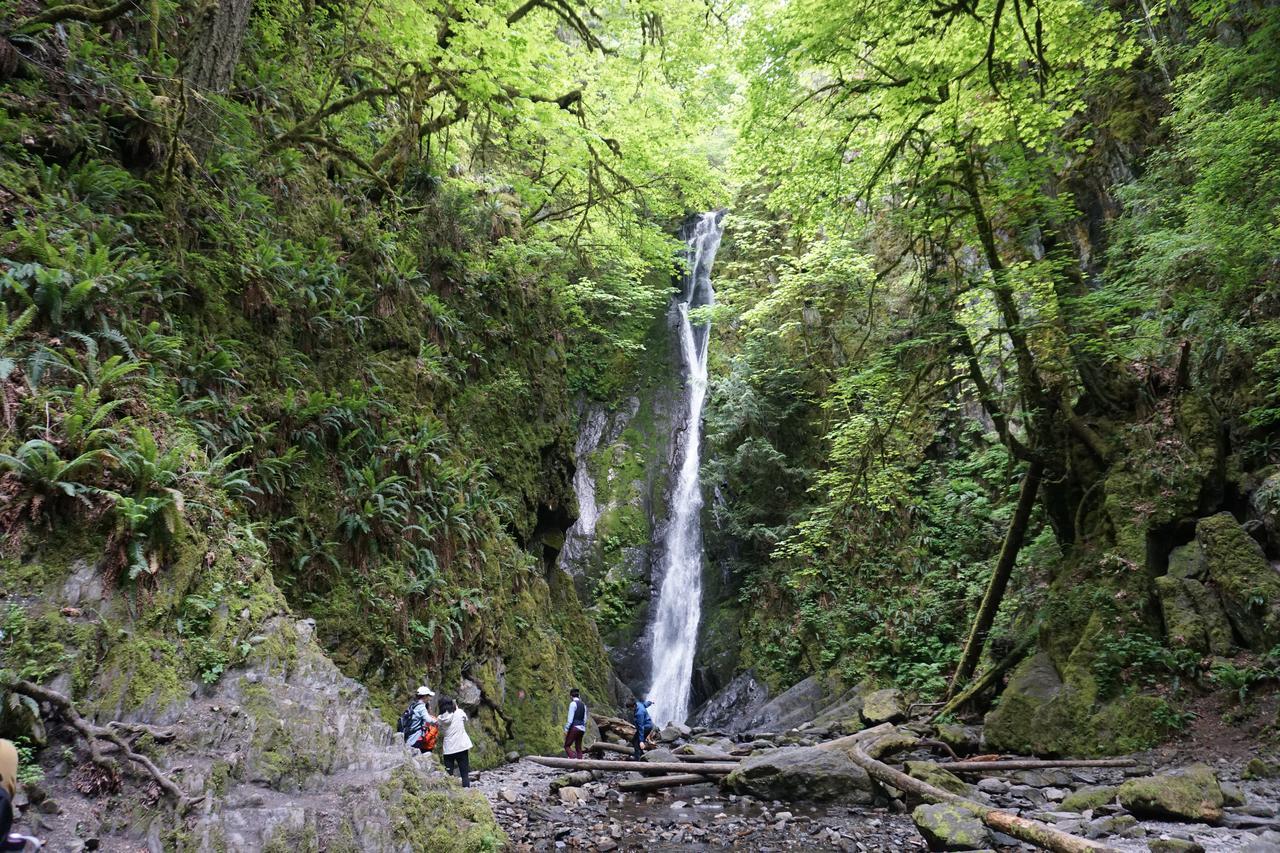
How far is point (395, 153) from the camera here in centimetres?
1057

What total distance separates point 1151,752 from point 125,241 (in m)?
12.9

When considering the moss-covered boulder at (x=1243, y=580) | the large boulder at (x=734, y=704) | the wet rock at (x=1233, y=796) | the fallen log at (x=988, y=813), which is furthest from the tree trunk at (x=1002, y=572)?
the large boulder at (x=734, y=704)

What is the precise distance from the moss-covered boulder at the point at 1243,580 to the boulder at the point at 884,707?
5.33m

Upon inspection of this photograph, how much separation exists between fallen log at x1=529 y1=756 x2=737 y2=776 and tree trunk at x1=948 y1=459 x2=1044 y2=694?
4.72m

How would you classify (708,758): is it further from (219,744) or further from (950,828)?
(219,744)

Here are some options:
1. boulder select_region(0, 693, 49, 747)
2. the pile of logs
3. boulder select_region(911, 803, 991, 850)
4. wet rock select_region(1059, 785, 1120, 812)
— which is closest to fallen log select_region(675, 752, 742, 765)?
the pile of logs

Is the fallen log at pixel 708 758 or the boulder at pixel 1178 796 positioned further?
the fallen log at pixel 708 758

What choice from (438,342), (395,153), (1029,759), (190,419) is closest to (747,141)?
(395,153)

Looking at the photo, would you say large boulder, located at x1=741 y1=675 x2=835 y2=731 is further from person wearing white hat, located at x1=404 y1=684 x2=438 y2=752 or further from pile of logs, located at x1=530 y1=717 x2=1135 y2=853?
person wearing white hat, located at x1=404 y1=684 x2=438 y2=752

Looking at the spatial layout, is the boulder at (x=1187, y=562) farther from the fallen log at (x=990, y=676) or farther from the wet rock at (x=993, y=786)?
the wet rock at (x=993, y=786)

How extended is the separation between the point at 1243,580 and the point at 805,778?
6.01m

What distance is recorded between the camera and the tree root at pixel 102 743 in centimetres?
347

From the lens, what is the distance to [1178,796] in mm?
6219

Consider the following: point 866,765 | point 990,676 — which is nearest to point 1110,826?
point 866,765
